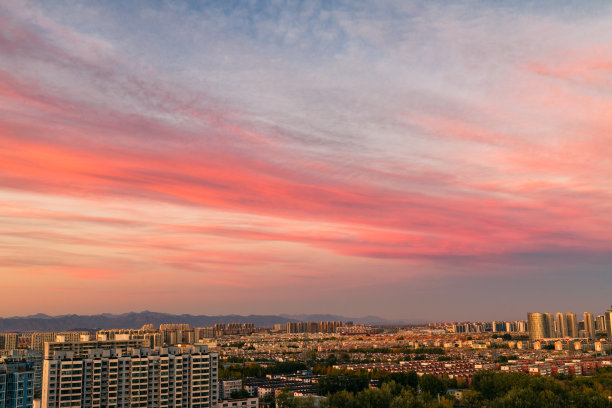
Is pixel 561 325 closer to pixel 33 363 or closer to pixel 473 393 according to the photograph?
pixel 473 393

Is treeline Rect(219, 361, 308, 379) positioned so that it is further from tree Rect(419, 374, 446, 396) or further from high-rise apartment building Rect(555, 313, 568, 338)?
high-rise apartment building Rect(555, 313, 568, 338)

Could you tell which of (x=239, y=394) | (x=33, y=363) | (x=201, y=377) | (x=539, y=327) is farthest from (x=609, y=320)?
(x=33, y=363)

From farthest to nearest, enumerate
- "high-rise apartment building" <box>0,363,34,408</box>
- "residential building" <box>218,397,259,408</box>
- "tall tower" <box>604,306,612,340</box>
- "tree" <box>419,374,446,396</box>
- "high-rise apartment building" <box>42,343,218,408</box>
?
"tall tower" <box>604,306,612,340</box> → "tree" <box>419,374,446,396</box> → "residential building" <box>218,397,259,408</box> → "high-rise apartment building" <box>42,343,218,408</box> → "high-rise apartment building" <box>0,363,34,408</box>

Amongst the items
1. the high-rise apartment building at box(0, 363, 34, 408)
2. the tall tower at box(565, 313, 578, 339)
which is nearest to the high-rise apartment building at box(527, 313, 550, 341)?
the tall tower at box(565, 313, 578, 339)

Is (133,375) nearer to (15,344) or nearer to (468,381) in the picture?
(468,381)

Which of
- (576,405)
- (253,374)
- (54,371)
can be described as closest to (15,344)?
(253,374)

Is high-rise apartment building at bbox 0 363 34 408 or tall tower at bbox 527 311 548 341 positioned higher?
high-rise apartment building at bbox 0 363 34 408

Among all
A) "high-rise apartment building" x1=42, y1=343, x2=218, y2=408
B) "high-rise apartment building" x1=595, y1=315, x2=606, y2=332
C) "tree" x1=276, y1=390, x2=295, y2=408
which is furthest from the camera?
"high-rise apartment building" x1=595, y1=315, x2=606, y2=332
